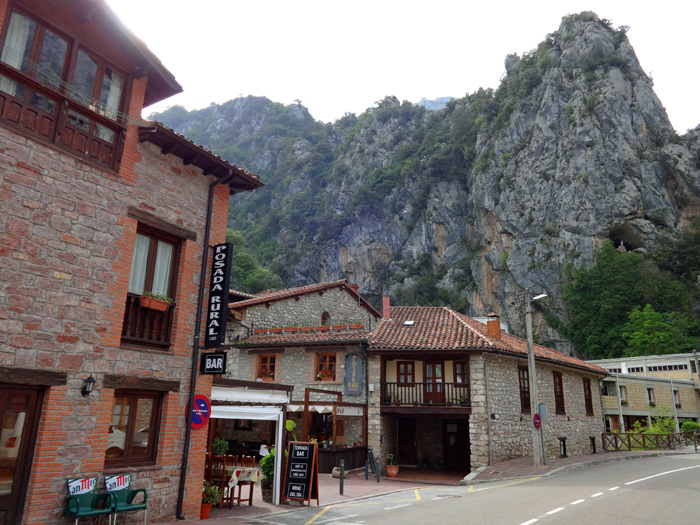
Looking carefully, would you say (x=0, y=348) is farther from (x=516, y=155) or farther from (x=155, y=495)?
(x=516, y=155)

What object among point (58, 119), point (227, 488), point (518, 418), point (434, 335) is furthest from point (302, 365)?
point (58, 119)

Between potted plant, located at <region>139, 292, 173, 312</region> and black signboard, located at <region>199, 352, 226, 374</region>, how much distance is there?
4.28 ft

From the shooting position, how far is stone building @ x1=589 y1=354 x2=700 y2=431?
32.1 m

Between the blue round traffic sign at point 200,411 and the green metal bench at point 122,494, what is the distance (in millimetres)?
1659

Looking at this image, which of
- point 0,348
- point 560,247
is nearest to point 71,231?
point 0,348

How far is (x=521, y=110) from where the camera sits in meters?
53.2

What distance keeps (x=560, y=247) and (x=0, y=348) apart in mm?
45571

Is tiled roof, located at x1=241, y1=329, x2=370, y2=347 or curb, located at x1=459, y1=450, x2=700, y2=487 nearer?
curb, located at x1=459, y1=450, x2=700, y2=487

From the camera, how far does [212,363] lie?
962 centimetres

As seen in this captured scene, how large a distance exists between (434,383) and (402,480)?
3993 mm

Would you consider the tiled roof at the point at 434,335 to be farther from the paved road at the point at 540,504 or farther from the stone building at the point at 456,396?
the paved road at the point at 540,504

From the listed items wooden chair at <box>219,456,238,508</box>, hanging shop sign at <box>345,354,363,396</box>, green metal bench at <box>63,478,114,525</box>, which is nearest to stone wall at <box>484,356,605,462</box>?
hanging shop sign at <box>345,354,363,396</box>

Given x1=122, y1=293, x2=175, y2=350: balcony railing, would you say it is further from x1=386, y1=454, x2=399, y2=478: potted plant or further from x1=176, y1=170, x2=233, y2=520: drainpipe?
x1=386, y1=454, x2=399, y2=478: potted plant

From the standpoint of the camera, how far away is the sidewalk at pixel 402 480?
34.3 ft
